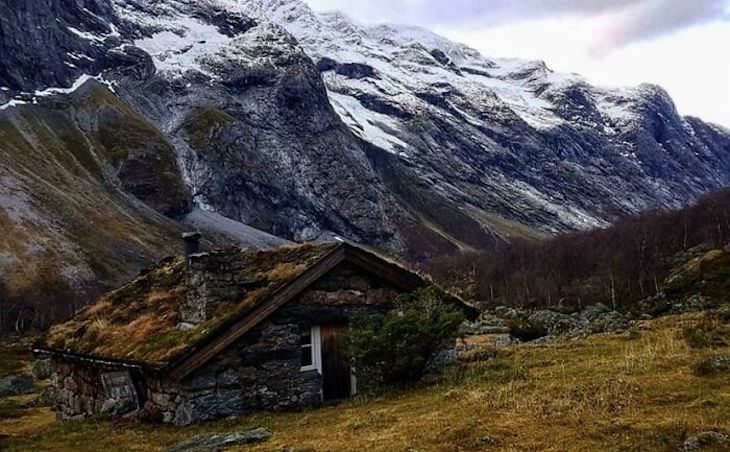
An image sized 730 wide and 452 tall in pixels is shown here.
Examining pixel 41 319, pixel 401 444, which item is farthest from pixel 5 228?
pixel 401 444

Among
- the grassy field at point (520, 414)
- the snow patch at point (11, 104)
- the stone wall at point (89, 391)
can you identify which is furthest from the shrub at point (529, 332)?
the snow patch at point (11, 104)

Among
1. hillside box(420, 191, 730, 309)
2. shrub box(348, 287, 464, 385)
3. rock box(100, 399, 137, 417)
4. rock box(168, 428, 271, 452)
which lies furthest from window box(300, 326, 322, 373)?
hillside box(420, 191, 730, 309)

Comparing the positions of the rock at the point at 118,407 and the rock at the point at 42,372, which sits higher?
the rock at the point at 42,372

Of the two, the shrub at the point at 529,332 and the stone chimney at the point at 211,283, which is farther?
the shrub at the point at 529,332

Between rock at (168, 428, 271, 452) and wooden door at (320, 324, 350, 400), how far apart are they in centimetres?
554

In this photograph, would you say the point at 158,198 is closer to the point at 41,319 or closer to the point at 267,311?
the point at 41,319

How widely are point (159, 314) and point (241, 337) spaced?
5262mm

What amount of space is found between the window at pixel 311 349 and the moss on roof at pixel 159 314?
6.18ft

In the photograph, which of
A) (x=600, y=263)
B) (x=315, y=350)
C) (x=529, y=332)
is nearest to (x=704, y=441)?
(x=315, y=350)

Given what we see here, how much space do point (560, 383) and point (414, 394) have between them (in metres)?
4.21

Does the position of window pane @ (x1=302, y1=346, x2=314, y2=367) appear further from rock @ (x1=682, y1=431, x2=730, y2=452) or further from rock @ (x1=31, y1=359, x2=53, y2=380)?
rock @ (x1=31, y1=359, x2=53, y2=380)

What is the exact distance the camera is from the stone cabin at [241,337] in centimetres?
2109

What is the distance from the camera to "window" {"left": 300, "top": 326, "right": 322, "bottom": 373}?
2284 cm

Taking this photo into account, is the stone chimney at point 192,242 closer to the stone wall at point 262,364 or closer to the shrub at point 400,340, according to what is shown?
the stone wall at point 262,364
